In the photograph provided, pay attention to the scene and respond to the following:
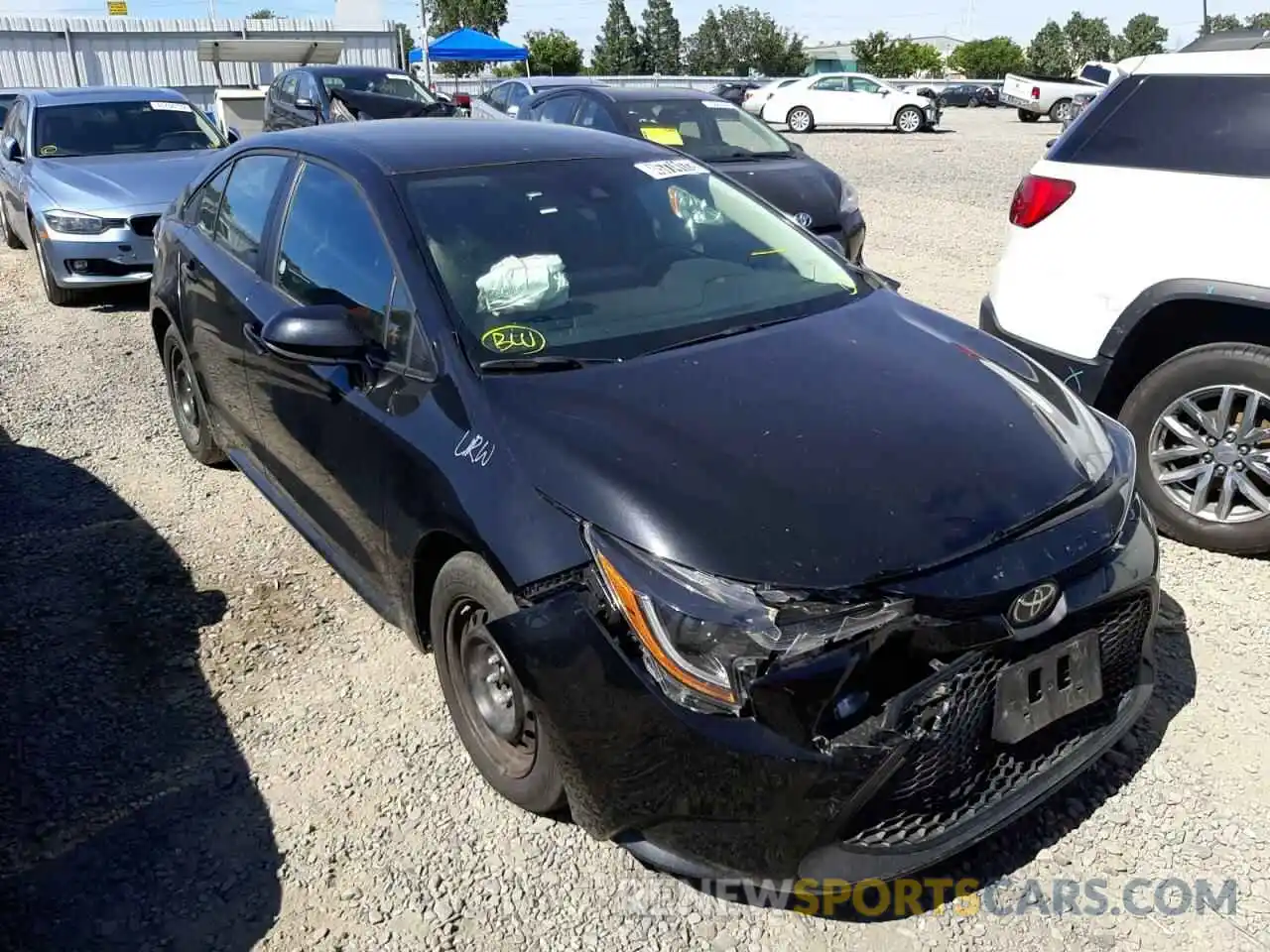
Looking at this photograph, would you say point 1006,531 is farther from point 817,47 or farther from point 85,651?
point 817,47

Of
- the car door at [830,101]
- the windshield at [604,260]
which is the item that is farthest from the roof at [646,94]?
the car door at [830,101]

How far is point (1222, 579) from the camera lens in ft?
11.9

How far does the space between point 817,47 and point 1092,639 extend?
91265 mm

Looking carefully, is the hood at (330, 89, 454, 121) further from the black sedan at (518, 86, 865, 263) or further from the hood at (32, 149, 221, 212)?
the hood at (32, 149, 221, 212)

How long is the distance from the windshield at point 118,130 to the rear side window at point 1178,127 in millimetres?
7388

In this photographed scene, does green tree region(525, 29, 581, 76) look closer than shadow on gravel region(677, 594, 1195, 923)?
No

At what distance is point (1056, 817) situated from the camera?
257cm

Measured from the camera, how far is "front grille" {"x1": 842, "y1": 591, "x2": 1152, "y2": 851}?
2.04 m

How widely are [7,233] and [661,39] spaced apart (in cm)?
7123

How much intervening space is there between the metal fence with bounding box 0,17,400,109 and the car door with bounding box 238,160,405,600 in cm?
2593

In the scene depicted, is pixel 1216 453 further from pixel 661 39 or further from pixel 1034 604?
pixel 661 39

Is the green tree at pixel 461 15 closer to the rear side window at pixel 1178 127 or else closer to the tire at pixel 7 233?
the tire at pixel 7 233

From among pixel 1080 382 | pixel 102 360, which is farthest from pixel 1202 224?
pixel 102 360

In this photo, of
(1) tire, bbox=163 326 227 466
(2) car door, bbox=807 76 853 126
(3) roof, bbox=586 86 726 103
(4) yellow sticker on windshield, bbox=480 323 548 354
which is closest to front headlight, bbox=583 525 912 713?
(4) yellow sticker on windshield, bbox=480 323 548 354
